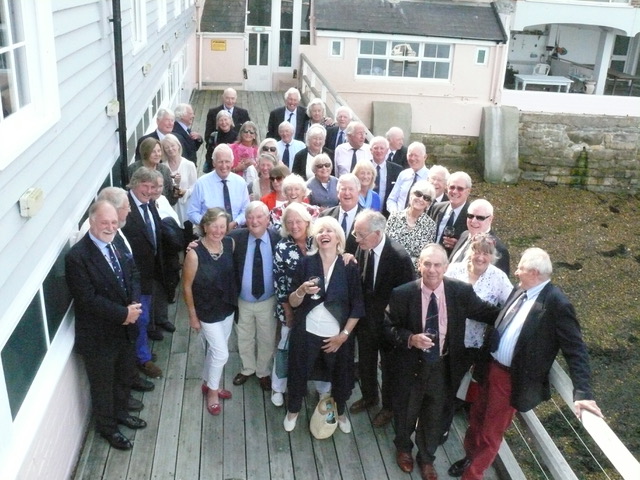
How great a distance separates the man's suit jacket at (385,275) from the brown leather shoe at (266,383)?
1010 mm

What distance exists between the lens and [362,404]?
4.70m

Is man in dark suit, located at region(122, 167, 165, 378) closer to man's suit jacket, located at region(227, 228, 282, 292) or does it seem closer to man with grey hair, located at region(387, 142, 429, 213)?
man's suit jacket, located at region(227, 228, 282, 292)

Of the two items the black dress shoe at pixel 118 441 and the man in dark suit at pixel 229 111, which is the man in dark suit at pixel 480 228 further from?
the man in dark suit at pixel 229 111

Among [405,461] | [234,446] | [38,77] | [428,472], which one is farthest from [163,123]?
[428,472]

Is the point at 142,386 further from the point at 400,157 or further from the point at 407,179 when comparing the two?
the point at 400,157

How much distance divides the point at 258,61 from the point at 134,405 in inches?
577

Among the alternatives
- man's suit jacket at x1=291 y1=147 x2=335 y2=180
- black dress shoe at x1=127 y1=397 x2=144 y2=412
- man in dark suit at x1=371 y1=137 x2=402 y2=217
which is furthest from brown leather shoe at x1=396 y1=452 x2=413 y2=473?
man's suit jacket at x1=291 y1=147 x2=335 y2=180

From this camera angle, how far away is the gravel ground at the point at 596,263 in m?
8.99

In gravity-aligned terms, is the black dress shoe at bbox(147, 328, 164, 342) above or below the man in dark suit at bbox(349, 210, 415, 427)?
below

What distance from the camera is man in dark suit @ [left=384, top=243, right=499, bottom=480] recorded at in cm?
372

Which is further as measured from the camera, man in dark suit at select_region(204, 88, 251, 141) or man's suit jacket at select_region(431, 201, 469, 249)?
man in dark suit at select_region(204, 88, 251, 141)

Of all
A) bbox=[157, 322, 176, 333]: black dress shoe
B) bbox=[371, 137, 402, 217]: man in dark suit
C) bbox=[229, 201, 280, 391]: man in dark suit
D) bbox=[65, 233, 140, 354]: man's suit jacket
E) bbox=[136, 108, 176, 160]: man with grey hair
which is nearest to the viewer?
bbox=[65, 233, 140, 354]: man's suit jacket

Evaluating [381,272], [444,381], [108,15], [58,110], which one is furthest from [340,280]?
[108,15]

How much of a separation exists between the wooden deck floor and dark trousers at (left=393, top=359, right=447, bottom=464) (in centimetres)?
20
